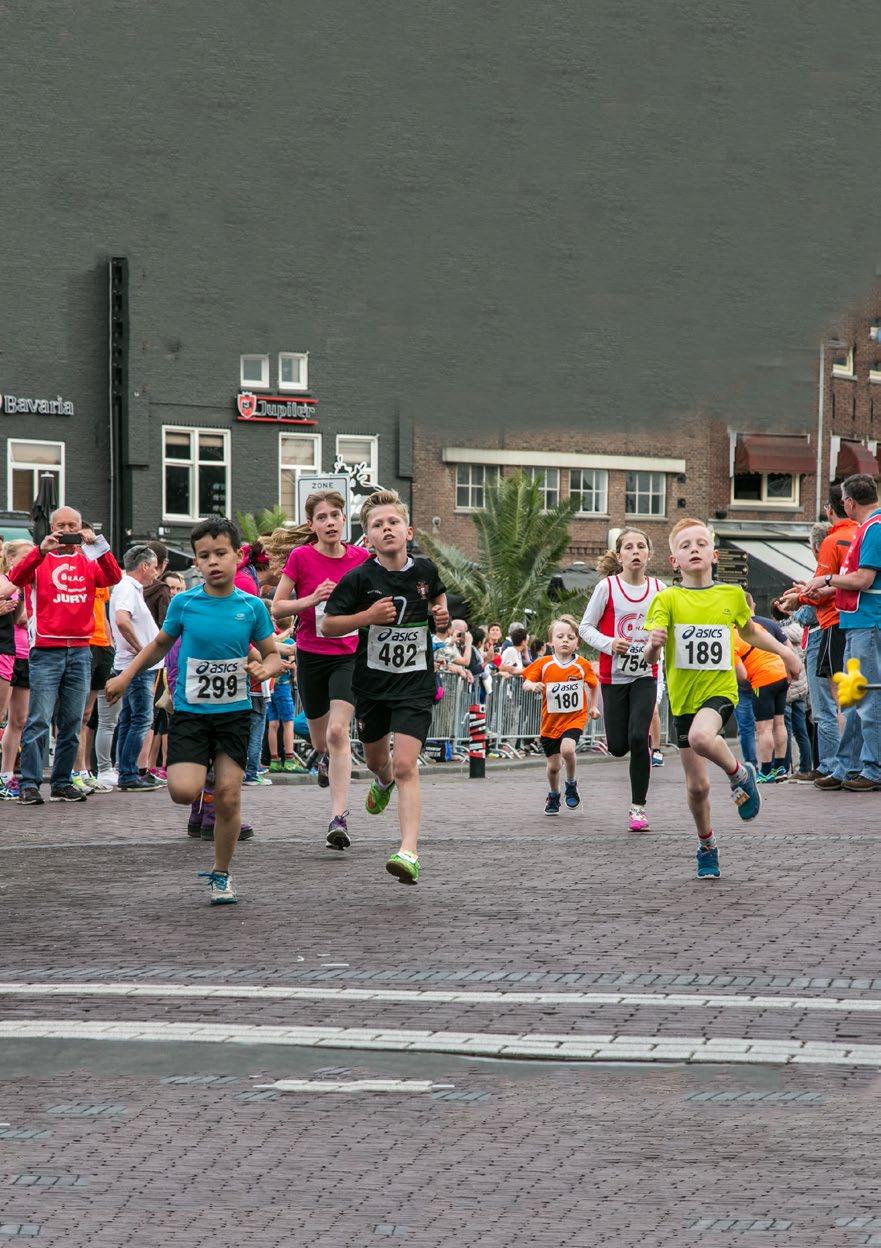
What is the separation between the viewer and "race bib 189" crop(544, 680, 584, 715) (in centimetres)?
1497

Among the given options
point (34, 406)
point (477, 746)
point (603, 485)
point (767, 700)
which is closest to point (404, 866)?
point (767, 700)

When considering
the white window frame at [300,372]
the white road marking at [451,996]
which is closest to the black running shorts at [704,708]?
the white road marking at [451,996]

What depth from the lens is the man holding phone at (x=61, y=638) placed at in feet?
49.5

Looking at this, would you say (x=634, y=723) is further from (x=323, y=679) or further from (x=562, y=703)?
(x=562, y=703)

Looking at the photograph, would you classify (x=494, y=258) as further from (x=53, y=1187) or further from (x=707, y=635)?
(x=53, y=1187)

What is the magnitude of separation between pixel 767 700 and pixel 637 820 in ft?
20.4

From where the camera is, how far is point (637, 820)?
12555mm

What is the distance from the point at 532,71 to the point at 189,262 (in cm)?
2459

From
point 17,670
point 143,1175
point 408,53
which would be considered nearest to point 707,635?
point 143,1175

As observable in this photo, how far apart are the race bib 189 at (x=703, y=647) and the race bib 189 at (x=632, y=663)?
2031mm

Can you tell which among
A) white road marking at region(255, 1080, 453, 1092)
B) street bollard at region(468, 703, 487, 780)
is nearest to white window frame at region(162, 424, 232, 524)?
street bollard at region(468, 703, 487, 780)

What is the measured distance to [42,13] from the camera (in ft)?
146

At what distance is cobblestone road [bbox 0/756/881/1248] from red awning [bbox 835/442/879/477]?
4574 cm

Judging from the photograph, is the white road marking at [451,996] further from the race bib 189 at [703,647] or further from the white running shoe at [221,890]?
the race bib 189 at [703,647]
